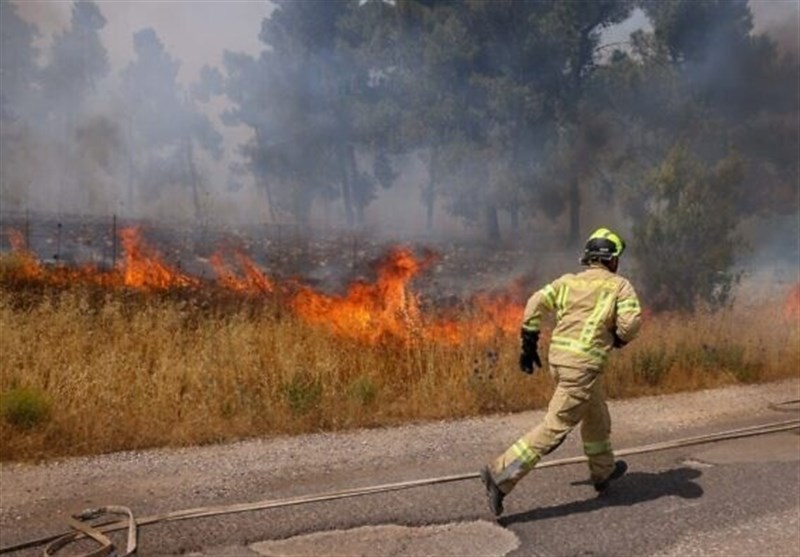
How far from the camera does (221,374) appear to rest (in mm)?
7996

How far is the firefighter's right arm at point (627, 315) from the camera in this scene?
5488 millimetres

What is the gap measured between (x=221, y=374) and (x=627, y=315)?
159 inches

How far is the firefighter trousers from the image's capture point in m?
5.33

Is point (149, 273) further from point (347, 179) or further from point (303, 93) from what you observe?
point (347, 179)

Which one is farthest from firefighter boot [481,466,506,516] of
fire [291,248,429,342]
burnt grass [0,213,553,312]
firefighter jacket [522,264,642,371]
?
burnt grass [0,213,553,312]

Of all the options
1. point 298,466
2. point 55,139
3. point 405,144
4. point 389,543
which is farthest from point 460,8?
point 389,543

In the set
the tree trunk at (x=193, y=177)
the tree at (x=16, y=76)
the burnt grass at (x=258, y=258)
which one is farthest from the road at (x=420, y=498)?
the tree trunk at (x=193, y=177)

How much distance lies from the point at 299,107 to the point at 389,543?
1378 centimetres

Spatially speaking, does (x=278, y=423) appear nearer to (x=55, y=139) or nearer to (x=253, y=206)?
(x=55, y=139)

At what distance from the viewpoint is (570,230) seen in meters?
26.5

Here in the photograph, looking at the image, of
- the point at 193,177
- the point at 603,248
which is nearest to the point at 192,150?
the point at 193,177

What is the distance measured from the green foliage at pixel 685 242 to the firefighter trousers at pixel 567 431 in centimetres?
861

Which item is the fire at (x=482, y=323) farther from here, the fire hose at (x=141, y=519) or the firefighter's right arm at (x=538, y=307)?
the firefighter's right arm at (x=538, y=307)

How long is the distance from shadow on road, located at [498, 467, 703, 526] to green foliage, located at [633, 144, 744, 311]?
7.84m
